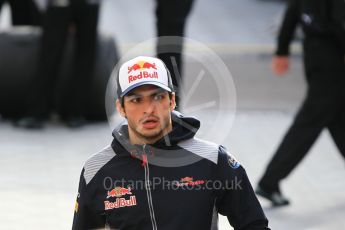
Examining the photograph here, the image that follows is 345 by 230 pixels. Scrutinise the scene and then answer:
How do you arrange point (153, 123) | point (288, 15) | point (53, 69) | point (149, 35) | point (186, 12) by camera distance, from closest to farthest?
point (153, 123) < point (288, 15) < point (186, 12) < point (53, 69) < point (149, 35)

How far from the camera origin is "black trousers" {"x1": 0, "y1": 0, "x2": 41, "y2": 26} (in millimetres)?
9844

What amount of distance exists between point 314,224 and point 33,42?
372 centimetres

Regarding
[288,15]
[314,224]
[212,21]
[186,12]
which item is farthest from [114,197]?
[212,21]

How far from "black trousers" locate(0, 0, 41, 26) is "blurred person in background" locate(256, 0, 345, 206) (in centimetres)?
402

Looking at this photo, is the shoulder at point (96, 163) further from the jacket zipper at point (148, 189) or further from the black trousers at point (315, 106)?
the black trousers at point (315, 106)

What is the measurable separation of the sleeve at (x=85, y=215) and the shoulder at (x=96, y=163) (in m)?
0.03

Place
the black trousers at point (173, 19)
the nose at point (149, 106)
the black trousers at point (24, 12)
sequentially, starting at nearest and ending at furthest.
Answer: the nose at point (149, 106) → the black trousers at point (173, 19) → the black trousers at point (24, 12)

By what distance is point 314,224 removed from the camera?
241 inches

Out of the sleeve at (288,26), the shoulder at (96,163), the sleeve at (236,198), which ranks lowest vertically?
the sleeve at (236,198)

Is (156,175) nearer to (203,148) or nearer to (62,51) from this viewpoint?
(203,148)

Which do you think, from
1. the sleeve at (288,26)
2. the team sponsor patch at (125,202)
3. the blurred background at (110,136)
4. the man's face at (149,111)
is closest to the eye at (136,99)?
the man's face at (149,111)

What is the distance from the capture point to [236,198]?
363 cm

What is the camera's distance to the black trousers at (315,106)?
20.3 ft

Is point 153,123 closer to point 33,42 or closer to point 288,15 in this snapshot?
point 288,15
